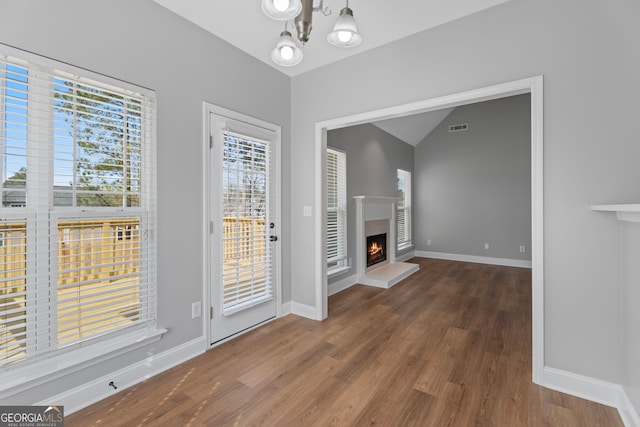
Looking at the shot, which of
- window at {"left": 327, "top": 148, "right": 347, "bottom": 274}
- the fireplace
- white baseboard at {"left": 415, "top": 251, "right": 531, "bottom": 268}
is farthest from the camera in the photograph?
white baseboard at {"left": 415, "top": 251, "right": 531, "bottom": 268}

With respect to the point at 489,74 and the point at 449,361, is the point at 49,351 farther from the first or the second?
the point at 489,74

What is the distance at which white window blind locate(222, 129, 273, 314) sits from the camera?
2.73m

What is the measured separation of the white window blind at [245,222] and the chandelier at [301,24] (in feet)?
3.65

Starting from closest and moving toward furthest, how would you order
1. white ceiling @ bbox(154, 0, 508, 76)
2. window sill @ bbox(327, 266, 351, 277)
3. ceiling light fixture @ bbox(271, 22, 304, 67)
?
ceiling light fixture @ bbox(271, 22, 304, 67) < white ceiling @ bbox(154, 0, 508, 76) < window sill @ bbox(327, 266, 351, 277)

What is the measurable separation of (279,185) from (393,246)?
3.50m

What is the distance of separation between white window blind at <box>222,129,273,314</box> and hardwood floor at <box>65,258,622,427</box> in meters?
0.45

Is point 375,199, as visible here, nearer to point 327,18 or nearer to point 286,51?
point 327,18

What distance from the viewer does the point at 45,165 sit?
170 cm

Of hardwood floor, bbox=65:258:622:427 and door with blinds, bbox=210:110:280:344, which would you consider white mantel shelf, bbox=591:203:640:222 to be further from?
door with blinds, bbox=210:110:280:344

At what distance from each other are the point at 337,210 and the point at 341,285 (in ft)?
3.87

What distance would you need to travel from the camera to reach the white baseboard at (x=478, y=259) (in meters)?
5.97

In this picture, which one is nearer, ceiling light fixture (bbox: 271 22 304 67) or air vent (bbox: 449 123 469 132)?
ceiling light fixture (bbox: 271 22 304 67)

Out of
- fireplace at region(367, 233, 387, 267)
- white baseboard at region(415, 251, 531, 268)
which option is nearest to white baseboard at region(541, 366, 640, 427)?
fireplace at region(367, 233, 387, 267)

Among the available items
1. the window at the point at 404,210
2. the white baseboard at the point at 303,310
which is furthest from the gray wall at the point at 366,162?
the white baseboard at the point at 303,310
